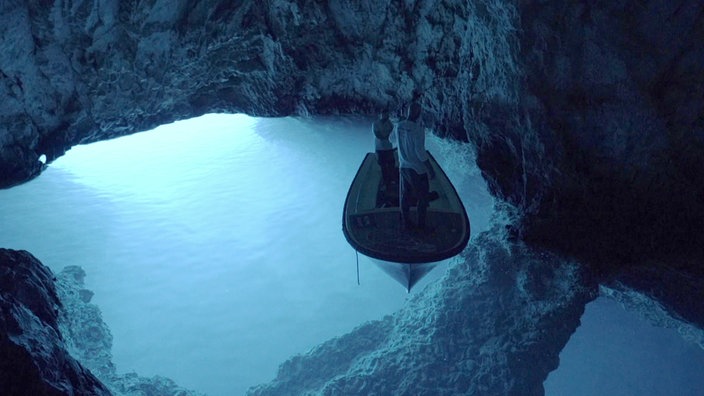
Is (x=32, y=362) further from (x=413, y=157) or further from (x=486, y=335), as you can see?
(x=486, y=335)

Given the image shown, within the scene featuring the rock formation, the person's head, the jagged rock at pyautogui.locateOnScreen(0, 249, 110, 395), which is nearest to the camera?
the jagged rock at pyautogui.locateOnScreen(0, 249, 110, 395)

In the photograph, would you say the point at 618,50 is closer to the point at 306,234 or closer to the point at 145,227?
the point at 306,234

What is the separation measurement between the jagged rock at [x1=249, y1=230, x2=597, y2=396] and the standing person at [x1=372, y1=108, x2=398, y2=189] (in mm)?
2156

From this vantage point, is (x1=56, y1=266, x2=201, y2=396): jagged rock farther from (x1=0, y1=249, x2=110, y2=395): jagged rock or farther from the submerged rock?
(x1=0, y1=249, x2=110, y2=395): jagged rock

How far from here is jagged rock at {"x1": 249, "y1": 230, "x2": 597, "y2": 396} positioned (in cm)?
576

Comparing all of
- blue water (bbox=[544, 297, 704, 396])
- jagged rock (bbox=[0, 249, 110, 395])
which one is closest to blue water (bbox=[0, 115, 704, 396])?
blue water (bbox=[544, 297, 704, 396])

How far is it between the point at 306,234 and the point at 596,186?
391 inches

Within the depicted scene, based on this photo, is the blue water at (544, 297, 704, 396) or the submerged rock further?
the blue water at (544, 297, 704, 396)

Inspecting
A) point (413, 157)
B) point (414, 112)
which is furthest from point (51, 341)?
point (414, 112)

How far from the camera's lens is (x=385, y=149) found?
6.65 metres

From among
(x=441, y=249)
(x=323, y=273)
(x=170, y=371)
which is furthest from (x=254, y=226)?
(x=441, y=249)

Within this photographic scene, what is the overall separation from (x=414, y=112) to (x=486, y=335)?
3594mm

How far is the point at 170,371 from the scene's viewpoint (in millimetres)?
9508

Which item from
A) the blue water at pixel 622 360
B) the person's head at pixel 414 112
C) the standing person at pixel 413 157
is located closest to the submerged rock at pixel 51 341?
the standing person at pixel 413 157
